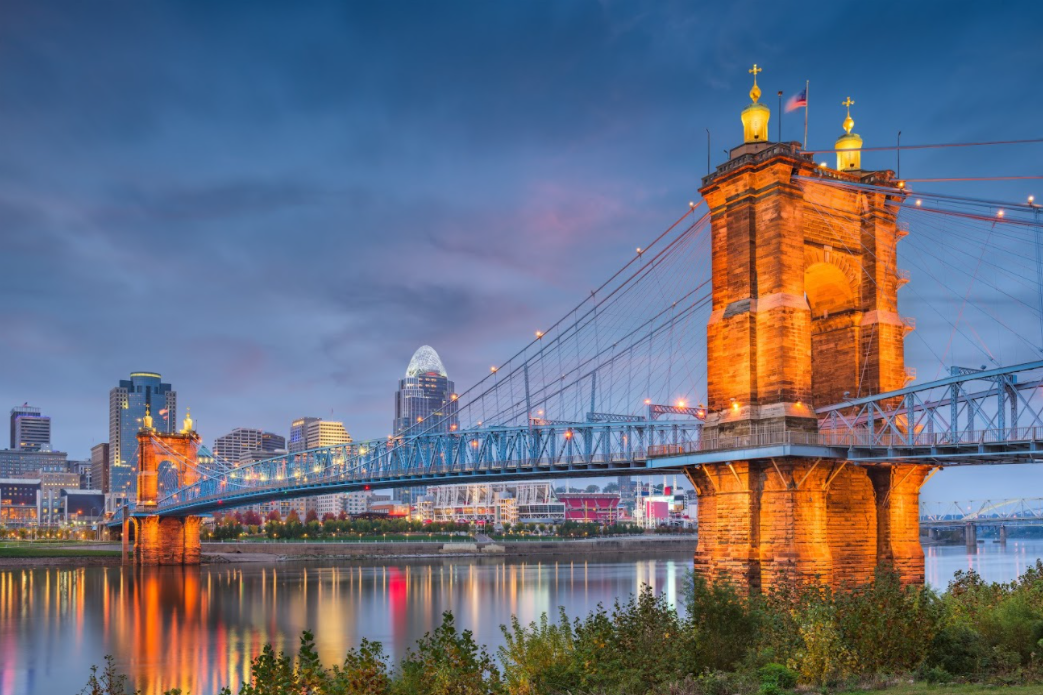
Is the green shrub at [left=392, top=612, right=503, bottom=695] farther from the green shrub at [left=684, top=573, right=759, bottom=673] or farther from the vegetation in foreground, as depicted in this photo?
the green shrub at [left=684, top=573, right=759, bottom=673]

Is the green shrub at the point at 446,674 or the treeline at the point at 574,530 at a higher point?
the green shrub at the point at 446,674

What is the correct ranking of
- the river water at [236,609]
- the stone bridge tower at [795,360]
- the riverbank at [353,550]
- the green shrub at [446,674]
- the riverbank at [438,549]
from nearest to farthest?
the green shrub at [446,674] < the stone bridge tower at [795,360] < the river water at [236,609] < the riverbank at [353,550] < the riverbank at [438,549]

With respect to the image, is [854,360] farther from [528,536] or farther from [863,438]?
[528,536]

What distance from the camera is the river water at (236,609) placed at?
34375 mm

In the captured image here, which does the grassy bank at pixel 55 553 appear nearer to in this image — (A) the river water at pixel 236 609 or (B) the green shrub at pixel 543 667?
(A) the river water at pixel 236 609

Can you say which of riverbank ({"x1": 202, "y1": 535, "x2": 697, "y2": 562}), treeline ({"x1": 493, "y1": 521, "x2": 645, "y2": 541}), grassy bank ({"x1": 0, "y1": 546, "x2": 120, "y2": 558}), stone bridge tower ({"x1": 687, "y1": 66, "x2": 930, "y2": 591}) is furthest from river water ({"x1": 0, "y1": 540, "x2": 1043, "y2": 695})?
treeline ({"x1": 493, "y1": 521, "x2": 645, "y2": 541})

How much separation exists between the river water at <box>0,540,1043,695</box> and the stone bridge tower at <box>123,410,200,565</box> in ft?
15.3

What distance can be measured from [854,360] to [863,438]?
4.22m

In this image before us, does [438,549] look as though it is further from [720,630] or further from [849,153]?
[720,630]

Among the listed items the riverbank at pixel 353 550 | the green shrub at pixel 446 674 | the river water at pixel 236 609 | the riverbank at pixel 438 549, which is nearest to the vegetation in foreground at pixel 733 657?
the green shrub at pixel 446 674

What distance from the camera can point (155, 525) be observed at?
95.6m

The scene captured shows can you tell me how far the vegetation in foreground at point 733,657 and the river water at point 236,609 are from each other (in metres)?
15.9

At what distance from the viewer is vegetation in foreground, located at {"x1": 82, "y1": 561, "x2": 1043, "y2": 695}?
15.2 m

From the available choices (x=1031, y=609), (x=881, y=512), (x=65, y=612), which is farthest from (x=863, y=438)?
(x=65, y=612)
